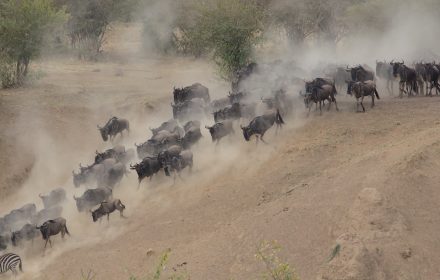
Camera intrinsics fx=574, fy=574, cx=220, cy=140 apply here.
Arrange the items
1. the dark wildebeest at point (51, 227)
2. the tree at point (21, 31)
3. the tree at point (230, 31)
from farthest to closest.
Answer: the tree at point (21, 31) < the tree at point (230, 31) < the dark wildebeest at point (51, 227)

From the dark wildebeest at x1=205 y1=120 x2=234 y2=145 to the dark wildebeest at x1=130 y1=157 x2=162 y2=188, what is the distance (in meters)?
2.68

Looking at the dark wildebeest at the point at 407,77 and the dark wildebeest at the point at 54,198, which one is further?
the dark wildebeest at the point at 407,77

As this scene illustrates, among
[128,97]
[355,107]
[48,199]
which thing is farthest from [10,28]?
[355,107]

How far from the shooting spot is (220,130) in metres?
23.9

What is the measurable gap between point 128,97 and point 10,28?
7.92m

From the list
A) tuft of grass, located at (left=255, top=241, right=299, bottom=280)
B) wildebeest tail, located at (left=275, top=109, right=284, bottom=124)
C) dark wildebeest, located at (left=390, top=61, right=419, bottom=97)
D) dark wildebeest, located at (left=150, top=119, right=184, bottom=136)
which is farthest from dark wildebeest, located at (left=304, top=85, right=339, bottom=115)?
tuft of grass, located at (left=255, top=241, right=299, bottom=280)

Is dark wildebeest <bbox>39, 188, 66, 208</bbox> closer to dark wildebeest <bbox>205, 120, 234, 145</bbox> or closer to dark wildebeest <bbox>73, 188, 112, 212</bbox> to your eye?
dark wildebeest <bbox>73, 188, 112, 212</bbox>

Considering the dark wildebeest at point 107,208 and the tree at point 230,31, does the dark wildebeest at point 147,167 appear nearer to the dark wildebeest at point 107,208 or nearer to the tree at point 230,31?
the dark wildebeest at point 107,208

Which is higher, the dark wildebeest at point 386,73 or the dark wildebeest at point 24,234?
the dark wildebeest at point 386,73

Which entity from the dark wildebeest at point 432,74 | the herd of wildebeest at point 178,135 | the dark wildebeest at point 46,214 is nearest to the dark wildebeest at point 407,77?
the herd of wildebeest at point 178,135

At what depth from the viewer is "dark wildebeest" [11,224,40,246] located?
64.8ft

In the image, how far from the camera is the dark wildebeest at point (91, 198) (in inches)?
836

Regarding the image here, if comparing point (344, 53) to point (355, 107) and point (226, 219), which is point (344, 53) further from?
point (226, 219)

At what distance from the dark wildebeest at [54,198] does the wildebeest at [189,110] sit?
765 centimetres
